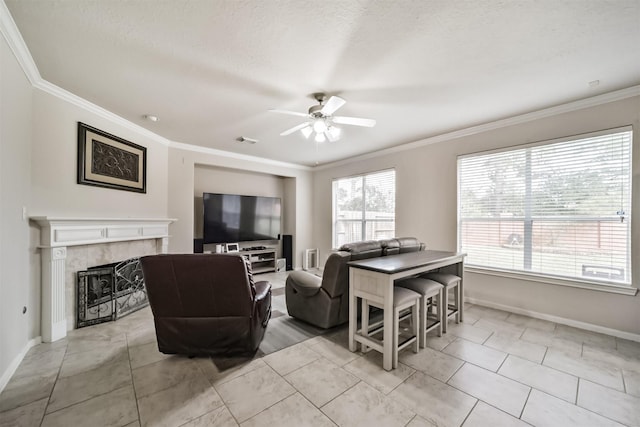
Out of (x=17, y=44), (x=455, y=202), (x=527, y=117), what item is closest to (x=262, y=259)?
(x=455, y=202)

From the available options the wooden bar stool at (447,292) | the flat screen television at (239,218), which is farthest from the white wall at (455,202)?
the flat screen television at (239,218)

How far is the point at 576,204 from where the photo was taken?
2846mm

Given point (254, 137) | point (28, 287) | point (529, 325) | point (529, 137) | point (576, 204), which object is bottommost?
point (529, 325)

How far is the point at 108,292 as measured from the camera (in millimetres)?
3045

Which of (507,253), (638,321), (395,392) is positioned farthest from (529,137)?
(395,392)

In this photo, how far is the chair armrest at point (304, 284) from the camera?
2767 millimetres

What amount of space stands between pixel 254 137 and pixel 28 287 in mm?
3034

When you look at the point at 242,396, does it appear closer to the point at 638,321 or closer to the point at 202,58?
the point at 202,58

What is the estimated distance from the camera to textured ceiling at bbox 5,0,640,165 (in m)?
1.58

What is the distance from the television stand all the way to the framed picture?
2424 mm

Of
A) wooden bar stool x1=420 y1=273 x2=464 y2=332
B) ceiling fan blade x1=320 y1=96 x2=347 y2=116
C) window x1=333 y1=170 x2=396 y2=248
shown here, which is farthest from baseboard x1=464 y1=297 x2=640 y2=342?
ceiling fan blade x1=320 y1=96 x2=347 y2=116

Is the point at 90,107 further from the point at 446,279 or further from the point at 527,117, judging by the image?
the point at 527,117

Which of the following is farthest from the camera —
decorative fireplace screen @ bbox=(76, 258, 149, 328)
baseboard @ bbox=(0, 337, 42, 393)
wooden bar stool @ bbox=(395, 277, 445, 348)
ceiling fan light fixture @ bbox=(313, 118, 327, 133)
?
decorative fireplace screen @ bbox=(76, 258, 149, 328)

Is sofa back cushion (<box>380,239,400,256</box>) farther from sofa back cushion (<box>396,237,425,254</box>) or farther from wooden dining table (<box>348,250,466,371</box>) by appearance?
wooden dining table (<box>348,250,466,371</box>)
